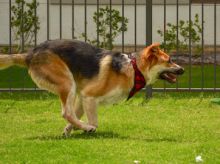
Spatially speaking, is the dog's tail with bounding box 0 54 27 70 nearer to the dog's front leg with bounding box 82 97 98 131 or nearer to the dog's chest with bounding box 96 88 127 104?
the dog's front leg with bounding box 82 97 98 131

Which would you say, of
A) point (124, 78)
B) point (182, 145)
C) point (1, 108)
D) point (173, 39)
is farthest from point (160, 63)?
point (173, 39)

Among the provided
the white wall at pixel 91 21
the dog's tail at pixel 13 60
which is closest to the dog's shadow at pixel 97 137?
the dog's tail at pixel 13 60

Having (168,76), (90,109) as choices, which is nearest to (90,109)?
(90,109)

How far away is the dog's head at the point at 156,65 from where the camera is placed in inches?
369

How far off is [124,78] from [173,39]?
20.3 ft

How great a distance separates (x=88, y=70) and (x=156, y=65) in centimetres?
83

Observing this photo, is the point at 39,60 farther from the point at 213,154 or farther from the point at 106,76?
the point at 213,154

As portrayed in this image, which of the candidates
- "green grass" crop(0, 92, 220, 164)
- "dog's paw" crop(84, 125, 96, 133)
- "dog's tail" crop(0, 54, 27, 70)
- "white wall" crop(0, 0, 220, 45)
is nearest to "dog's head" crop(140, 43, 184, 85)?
"green grass" crop(0, 92, 220, 164)

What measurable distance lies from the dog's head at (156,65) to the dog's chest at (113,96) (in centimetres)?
36

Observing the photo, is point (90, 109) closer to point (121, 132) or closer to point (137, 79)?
point (121, 132)

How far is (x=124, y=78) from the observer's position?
30.8ft

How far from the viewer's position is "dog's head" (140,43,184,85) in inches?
369

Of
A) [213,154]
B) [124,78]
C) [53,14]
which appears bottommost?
[213,154]

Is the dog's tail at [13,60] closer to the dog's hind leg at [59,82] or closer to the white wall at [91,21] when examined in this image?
the dog's hind leg at [59,82]
